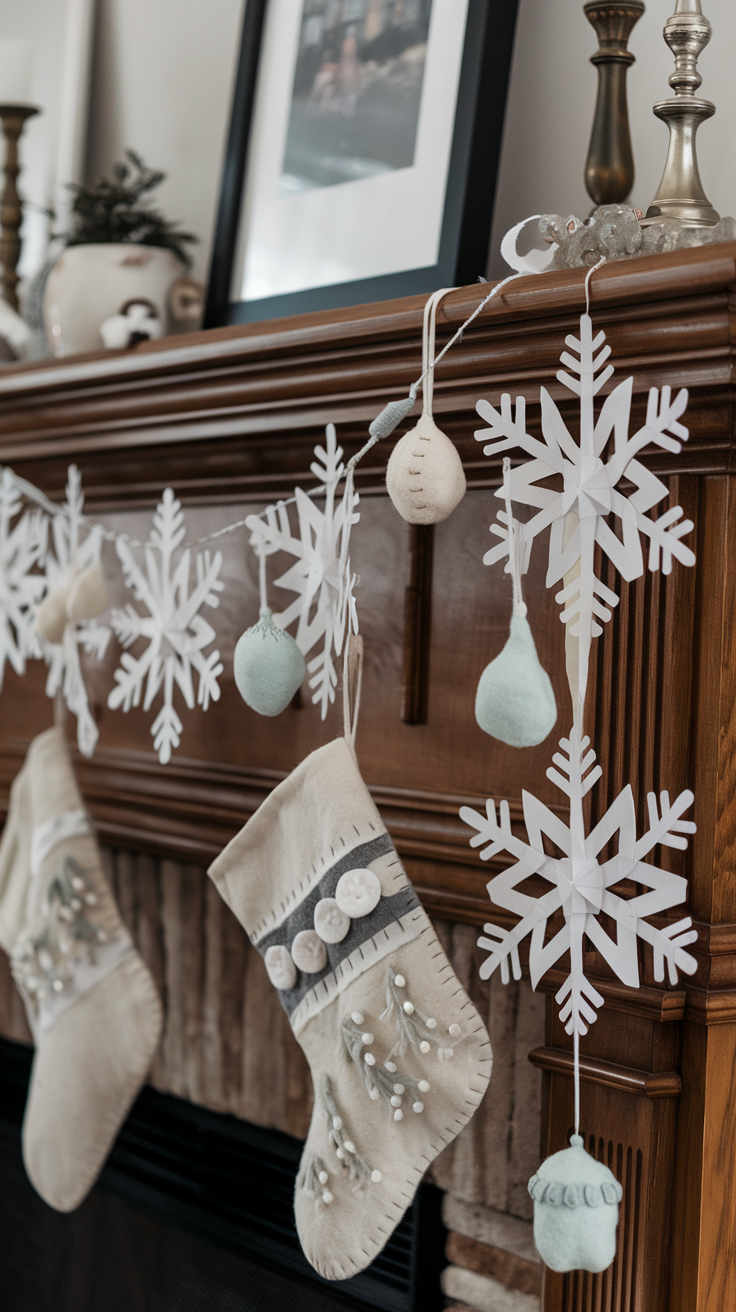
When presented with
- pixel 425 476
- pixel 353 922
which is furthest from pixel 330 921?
pixel 425 476

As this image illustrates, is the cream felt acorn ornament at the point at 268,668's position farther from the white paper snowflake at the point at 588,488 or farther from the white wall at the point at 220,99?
the white wall at the point at 220,99

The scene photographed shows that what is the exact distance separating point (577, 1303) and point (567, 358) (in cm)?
63

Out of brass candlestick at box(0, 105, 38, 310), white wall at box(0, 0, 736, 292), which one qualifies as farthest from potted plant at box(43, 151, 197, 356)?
brass candlestick at box(0, 105, 38, 310)

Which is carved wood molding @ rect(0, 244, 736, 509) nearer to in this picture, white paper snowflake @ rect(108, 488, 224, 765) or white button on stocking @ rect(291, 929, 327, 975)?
white paper snowflake @ rect(108, 488, 224, 765)

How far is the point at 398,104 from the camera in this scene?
105cm

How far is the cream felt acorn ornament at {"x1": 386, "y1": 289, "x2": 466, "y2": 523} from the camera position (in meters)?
0.72

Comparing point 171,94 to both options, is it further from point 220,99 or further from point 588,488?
point 588,488

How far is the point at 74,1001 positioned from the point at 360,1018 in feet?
1.52

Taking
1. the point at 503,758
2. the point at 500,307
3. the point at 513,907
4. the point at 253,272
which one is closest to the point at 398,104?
the point at 253,272

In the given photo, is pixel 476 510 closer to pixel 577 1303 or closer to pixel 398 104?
pixel 398 104

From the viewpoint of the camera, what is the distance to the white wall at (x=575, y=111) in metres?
0.88

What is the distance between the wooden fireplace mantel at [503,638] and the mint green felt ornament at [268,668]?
0.40ft

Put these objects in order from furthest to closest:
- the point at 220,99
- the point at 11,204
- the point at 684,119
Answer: the point at 11,204 → the point at 220,99 → the point at 684,119

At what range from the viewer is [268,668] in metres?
0.83
